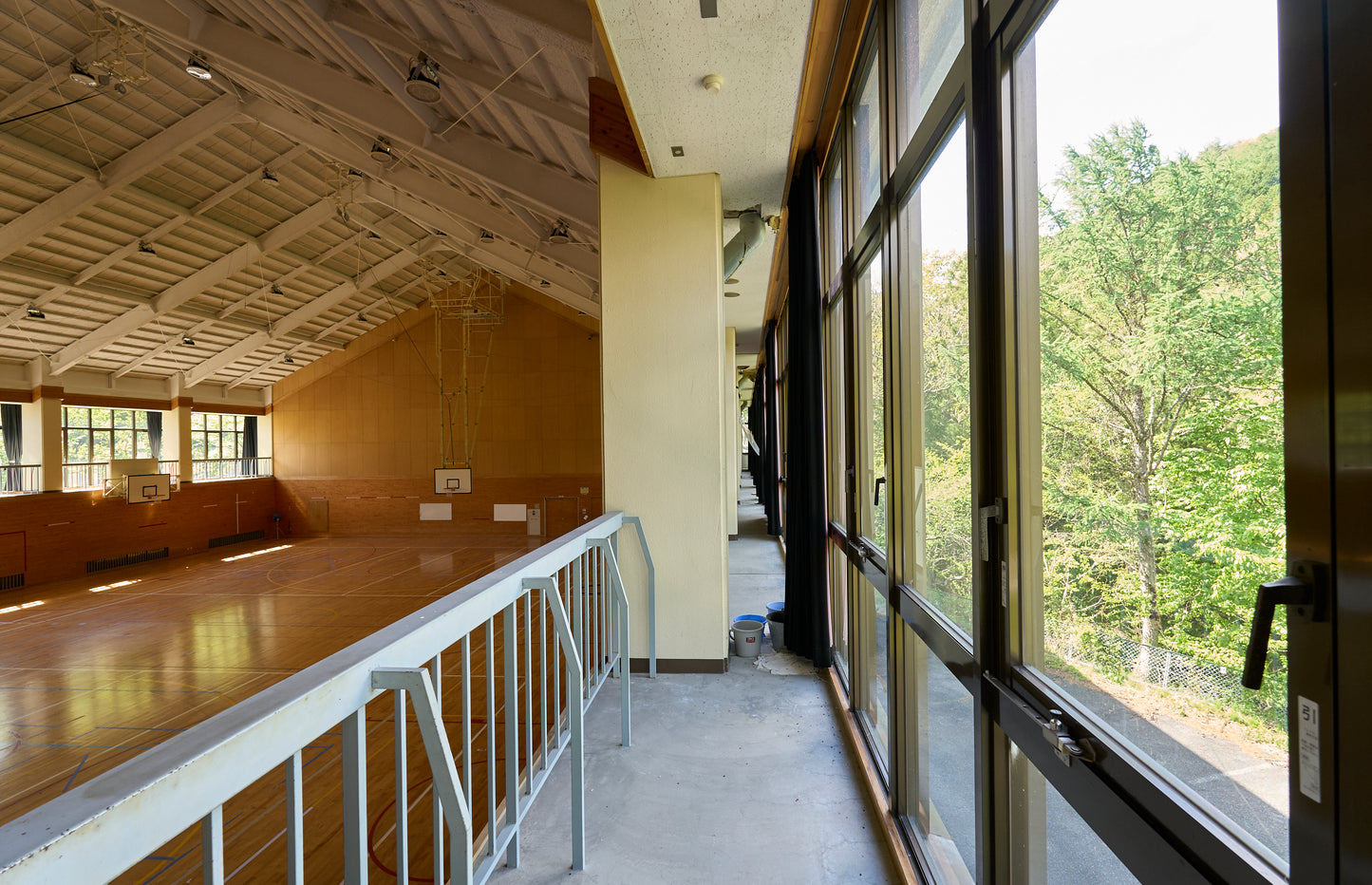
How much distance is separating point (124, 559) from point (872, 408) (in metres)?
16.0

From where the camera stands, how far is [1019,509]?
1.21m

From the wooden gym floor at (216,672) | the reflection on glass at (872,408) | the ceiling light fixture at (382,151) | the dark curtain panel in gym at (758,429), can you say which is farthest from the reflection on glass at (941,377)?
the dark curtain panel in gym at (758,429)

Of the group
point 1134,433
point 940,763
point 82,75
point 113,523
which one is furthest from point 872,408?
point 113,523

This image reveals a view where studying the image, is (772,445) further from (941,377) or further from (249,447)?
(249,447)

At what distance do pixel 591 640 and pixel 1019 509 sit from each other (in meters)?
2.47

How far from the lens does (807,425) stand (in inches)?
151

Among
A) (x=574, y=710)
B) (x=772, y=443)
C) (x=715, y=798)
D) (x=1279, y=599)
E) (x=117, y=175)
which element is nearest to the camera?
(x=1279, y=599)

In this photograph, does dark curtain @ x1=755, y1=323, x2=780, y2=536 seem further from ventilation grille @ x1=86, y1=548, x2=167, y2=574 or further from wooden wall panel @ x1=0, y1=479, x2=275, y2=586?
ventilation grille @ x1=86, y1=548, x2=167, y2=574

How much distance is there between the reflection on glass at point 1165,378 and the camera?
636 millimetres

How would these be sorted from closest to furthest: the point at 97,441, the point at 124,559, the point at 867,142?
the point at 867,142 < the point at 124,559 < the point at 97,441

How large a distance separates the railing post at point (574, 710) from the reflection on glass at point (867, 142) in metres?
1.85

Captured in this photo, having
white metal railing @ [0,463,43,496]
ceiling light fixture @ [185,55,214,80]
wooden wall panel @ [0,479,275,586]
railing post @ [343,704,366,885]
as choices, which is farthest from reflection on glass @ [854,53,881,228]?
white metal railing @ [0,463,43,496]

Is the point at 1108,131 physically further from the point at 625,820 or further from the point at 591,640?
the point at 591,640

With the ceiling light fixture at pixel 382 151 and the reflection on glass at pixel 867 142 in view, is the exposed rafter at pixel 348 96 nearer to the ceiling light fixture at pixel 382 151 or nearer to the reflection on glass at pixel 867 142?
the ceiling light fixture at pixel 382 151
